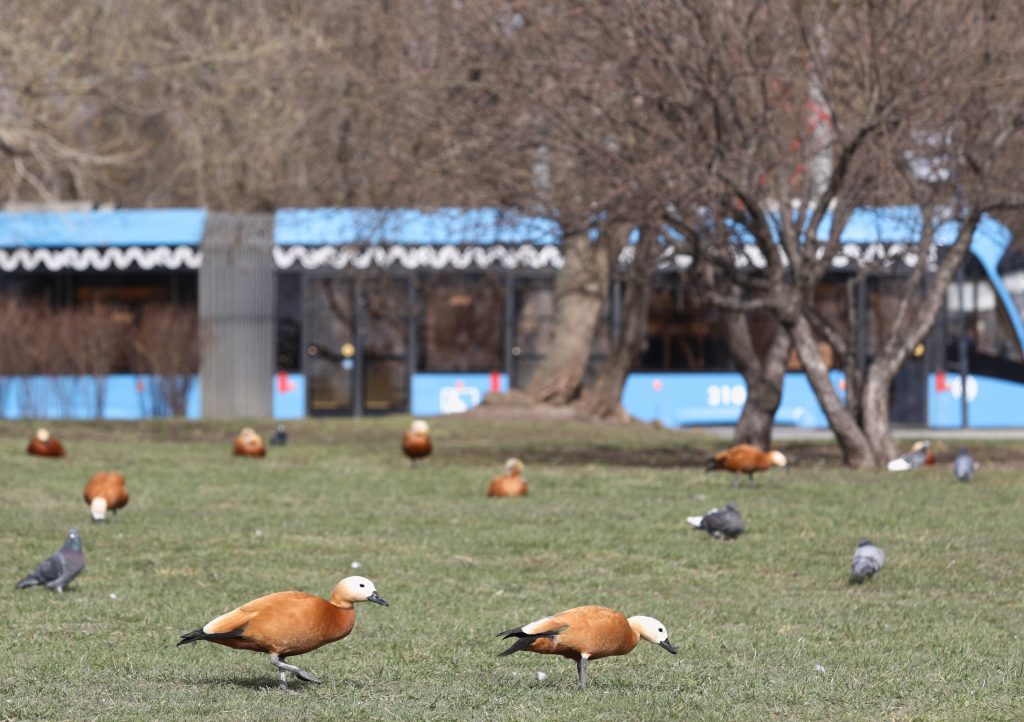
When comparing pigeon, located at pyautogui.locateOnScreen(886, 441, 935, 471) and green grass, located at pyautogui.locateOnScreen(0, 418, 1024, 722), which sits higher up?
pigeon, located at pyautogui.locateOnScreen(886, 441, 935, 471)

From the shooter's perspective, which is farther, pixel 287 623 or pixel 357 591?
pixel 357 591

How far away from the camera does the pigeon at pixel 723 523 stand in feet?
41.7

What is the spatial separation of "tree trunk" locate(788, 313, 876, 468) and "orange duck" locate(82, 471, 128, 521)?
7.25 meters

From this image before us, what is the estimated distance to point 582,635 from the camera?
7027 mm

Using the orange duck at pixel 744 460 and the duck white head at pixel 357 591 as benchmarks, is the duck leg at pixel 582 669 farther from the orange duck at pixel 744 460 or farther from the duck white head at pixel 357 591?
the orange duck at pixel 744 460

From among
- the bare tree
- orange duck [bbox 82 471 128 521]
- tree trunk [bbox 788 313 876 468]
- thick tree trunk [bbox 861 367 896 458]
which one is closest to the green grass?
orange duck [bbox 82 471 128 521]

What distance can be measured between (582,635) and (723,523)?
5788 millimetres

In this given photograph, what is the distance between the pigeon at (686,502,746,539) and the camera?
41.7ft

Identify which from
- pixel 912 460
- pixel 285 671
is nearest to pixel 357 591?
pixel 285 671

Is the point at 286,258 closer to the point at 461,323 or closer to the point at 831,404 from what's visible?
the point at 461,323

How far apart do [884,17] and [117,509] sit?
333 inches

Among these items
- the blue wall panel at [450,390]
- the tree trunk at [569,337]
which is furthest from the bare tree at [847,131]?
→ the blue wall panel at [450,390]

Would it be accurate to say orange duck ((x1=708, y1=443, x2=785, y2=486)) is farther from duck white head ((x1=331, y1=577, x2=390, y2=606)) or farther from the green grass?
duck white head ((x1=331, y1=577, x2=390, y2=606))

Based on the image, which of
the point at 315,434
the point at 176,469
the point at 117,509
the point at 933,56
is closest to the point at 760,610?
the point at 117,509
